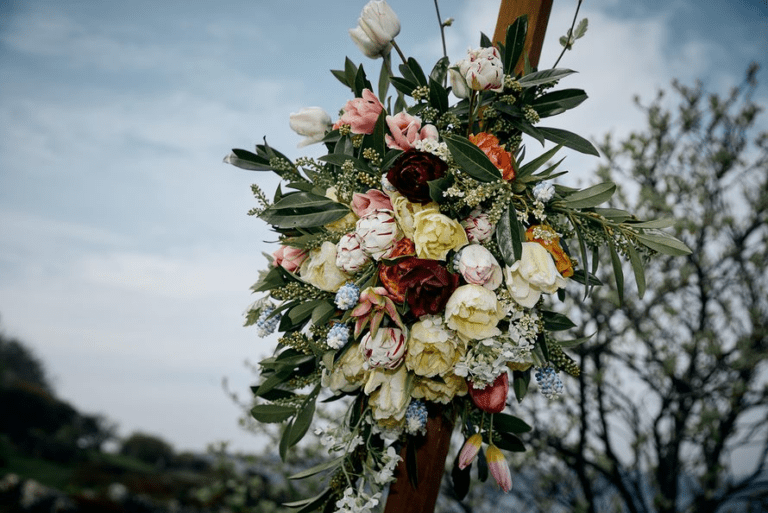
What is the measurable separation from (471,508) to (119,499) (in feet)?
22.0

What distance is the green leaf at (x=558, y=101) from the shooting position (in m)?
1.21

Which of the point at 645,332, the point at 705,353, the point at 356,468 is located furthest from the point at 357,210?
the point at 705,353

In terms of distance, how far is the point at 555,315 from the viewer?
1.17 meters

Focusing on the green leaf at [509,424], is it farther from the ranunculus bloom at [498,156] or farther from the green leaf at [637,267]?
the ranunculus bloom at [498,156]

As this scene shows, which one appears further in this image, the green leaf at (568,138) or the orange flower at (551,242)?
the green leaf at (568,138)

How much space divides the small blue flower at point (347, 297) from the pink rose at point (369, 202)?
15 centimetres

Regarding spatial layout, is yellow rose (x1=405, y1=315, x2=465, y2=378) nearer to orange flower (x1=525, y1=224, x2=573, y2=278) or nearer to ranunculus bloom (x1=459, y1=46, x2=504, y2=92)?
orange flower (x1=525, y1=224, x2=573, y2=278)

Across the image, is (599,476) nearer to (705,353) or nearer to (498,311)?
(705,353)

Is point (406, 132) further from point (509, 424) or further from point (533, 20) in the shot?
point (509, 424)

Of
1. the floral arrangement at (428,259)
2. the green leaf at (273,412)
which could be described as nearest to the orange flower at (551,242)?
the floral arrangement at (428,259)

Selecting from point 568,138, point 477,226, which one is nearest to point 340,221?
point 477,226

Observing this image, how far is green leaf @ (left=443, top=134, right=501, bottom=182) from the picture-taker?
1049 millimetres

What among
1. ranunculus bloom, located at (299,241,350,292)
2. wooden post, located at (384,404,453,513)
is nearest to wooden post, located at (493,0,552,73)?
ranunculus bloom, located at (299,241,350,292)

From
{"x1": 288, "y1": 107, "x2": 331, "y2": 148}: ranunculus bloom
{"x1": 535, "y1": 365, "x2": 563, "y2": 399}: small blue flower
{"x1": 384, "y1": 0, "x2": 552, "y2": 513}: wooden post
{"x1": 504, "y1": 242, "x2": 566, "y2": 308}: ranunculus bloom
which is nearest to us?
{"x1": 504, "y1": 242, "x2": 566, "y2": 308}: ranunculus bloom
